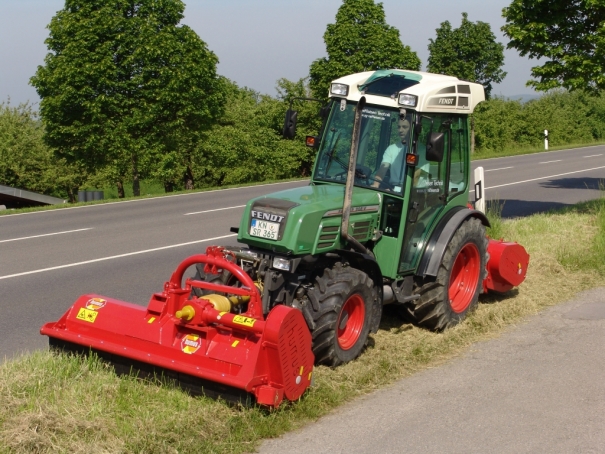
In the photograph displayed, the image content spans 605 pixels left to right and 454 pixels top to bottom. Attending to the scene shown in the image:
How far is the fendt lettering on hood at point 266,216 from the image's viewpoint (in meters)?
6.40

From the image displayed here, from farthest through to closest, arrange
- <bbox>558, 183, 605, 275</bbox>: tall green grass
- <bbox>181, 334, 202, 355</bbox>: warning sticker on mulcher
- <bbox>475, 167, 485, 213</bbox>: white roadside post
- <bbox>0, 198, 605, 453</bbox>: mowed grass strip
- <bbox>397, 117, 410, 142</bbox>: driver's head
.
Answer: <bbox>475, 167, 485, 213</bbox>: white roadside post
<bbox>558, 183, 605, 275</bbox>: tall green grass
<bbox>397, 117, 410, 142</bbox>: driver's head
<bbox>181, 334, 202, 355</bbox>: warning sticker on mulcher
<bbox>0, 198, 605, 453</bbox>: mowed grass strip

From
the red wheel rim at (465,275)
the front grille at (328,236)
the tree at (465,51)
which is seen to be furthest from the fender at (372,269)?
the tree at (465,51)

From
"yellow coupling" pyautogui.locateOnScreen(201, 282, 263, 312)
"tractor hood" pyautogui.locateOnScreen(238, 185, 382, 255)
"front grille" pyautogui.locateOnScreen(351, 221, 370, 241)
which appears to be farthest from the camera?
→ "front grille" pyautogui.locateOnScreen(351, 221, 370, 241)

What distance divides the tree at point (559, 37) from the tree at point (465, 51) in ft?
93.6

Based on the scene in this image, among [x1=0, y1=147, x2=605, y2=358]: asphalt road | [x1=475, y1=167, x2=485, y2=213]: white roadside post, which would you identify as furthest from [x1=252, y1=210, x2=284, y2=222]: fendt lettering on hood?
[x1=475, y1=167, x2=485, y2=213]: white roadside post

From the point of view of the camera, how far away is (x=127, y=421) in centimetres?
521

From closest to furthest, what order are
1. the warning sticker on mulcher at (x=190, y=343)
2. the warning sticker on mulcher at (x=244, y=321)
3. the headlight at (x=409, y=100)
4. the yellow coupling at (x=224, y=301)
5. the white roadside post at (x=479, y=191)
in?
1. the warning sticker on mulcher at (x=244, y=321)
2. the warning sticker on mulcher at (x=190, y=343)
3. the yellow coupling at (x=224, y=301)
4. the headlight at (x=409, y=100)
5. the white roadside post at (x=479, y=191)

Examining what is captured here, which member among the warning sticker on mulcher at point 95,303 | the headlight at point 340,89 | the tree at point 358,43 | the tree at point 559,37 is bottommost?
the warning sticker on mulcher at point 95,303

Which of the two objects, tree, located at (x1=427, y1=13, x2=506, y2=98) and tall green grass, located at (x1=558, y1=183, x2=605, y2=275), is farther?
tree, located at (x1=427, y1=13, x2=506, y2=98)

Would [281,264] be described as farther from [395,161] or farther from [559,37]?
[559,37]

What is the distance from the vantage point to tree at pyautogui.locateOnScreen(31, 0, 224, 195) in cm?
2670

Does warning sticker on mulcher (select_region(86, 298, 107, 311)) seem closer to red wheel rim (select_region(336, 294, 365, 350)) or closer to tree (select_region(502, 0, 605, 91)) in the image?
red wheel rim (select_region(336, 294, 365, 350))

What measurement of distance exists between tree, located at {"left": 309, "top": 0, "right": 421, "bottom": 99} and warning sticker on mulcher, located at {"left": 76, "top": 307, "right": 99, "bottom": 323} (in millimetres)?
28282

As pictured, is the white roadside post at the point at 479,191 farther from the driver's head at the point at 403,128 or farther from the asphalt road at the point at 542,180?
the asphalt road at the point at 542,180
